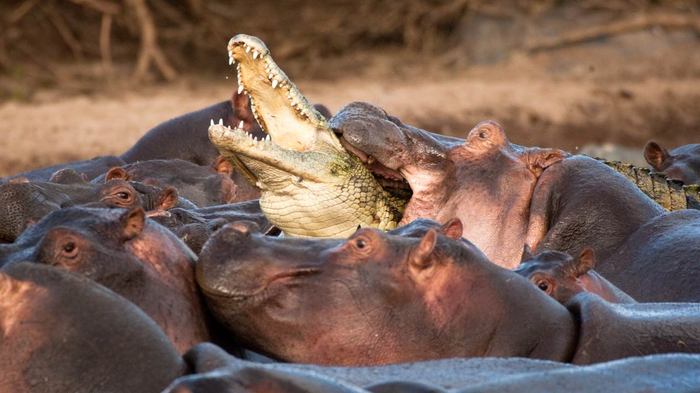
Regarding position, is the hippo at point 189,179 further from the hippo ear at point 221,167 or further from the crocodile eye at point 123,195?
the crocodile eye at point 123,195

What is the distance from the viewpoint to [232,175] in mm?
7773

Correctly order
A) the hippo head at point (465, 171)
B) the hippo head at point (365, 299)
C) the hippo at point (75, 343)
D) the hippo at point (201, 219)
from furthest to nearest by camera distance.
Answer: the hippo head at point (465, 171), the hippo at point (201, 219), the hippo head at point (365, 299), the hippo at point (75, 343)

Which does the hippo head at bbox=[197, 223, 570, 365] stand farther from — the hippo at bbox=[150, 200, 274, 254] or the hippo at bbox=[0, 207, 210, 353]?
the hippo at bbox=[150, 200, 274, 254]

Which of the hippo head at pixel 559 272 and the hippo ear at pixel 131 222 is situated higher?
the hippo ear at pixel 131 222

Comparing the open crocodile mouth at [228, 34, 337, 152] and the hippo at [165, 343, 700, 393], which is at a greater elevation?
the open crocodile mouth at [228, 34, 337, 152]

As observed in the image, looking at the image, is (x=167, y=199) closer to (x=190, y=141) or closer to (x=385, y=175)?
(x=385, y=175)

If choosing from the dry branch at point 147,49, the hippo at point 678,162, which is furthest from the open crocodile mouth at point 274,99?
the dry branch at point 147,49

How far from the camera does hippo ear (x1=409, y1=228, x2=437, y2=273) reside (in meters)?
4.17

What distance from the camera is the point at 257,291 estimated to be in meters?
4.06

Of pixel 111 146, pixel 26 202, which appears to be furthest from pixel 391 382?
pixel 111 146

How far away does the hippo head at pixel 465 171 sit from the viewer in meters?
5.90

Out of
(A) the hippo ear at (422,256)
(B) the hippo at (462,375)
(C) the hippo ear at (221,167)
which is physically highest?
(C) the hippo ear at (221,167)

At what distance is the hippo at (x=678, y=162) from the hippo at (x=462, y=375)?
3.85 meters

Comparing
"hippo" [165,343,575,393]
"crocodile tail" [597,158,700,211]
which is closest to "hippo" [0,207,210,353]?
"hippo" [165,343,575,393]
